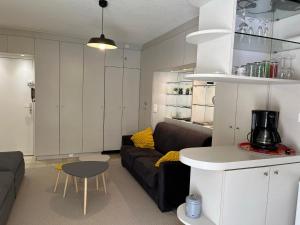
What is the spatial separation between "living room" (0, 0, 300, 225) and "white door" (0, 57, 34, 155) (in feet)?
0.07

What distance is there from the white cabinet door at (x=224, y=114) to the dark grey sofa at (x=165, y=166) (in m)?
0.21

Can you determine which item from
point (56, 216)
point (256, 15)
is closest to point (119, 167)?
point (56, 216)

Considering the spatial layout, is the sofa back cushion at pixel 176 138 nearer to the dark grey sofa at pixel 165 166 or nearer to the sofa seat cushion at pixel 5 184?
the dark grey sofa at pixel 165 166

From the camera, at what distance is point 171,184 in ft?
8.83

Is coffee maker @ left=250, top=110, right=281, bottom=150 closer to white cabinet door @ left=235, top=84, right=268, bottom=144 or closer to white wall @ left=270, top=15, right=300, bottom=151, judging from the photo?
white wall @ left=270, top=15, right=300, bottom=151

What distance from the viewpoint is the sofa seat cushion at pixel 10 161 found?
111 inches

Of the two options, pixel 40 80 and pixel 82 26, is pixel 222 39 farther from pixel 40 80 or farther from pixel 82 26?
pixel 40 80

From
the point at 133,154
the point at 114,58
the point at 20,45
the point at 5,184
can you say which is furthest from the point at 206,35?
the point at 20,45

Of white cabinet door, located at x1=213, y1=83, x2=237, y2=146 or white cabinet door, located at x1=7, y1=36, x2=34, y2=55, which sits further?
white cabinet door, located at x1=7, y1=36, x2=34, y2=55

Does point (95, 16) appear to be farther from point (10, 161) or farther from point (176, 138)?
point (10, 161)

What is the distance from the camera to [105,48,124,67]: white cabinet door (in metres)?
5.07

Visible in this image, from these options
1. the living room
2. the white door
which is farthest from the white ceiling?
the white door

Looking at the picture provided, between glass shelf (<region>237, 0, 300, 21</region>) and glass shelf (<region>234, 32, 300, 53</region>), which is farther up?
glass shelf (<region>237, 0, 300, 21</region>)

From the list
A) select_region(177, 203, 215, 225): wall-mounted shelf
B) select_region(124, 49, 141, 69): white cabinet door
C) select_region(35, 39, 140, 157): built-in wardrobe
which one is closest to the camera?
select_region(177, 203, 215, 225): wall-mounted shelf
